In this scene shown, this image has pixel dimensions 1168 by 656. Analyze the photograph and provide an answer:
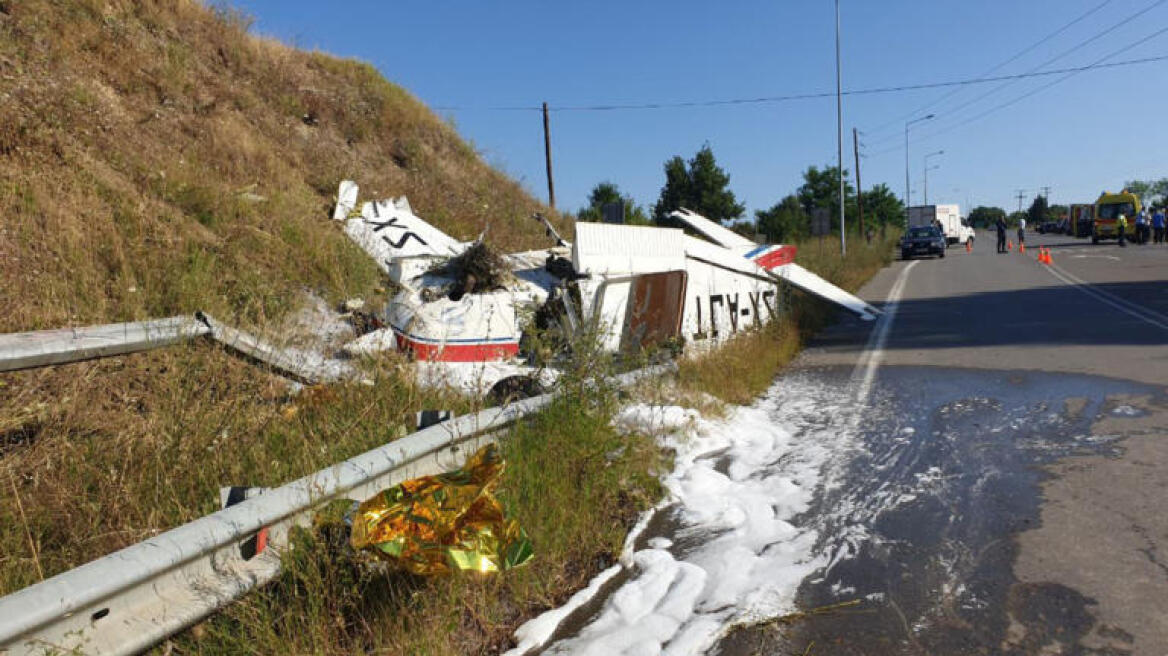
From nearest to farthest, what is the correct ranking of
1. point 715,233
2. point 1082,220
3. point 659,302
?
point 659,302 < point 715,233 < point 1082,220

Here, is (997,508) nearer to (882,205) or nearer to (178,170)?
(178,170)

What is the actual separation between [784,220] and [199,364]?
62.5 m

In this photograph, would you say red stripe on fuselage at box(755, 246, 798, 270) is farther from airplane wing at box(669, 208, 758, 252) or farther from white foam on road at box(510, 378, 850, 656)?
Answer: white foam on road at box(510, 378, 850, 656)

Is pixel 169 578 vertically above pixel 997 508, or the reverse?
pixel 169 578

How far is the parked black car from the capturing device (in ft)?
136

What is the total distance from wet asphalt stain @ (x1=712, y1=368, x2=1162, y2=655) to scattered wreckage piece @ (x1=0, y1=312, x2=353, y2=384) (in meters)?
3.48

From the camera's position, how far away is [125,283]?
699cm

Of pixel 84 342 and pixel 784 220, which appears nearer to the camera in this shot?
pixel 84 342

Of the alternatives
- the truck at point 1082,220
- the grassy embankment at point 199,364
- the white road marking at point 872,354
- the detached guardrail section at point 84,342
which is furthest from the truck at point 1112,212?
the detached guardrail section at point 84,342

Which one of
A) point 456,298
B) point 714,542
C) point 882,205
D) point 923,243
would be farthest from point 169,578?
point 882,205

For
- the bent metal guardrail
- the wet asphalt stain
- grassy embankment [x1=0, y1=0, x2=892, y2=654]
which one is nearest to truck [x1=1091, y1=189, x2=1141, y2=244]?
grassy embankment [x1=0, y1=0, x2=892, y2=654]

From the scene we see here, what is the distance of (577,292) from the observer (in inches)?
323

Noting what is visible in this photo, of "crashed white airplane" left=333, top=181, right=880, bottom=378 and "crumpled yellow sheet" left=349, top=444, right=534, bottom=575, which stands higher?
"crashed white airplane" left=333, top=181, right=880, bottom=378

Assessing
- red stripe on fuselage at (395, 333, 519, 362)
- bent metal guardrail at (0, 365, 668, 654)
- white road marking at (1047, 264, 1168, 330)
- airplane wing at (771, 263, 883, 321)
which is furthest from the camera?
airplane wing at (771, 263, 883, 321)
